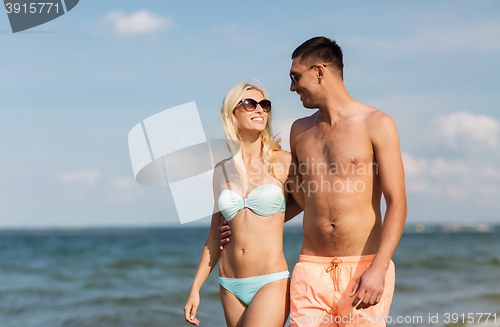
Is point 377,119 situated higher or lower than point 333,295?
higher

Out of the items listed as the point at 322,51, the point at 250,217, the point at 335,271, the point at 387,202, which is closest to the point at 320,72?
the point at 322,51

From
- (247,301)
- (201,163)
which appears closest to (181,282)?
(201,163)

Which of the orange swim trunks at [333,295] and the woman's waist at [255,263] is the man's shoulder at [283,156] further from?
the orange swim trunks at [333,295]

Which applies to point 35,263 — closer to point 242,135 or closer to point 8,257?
point 8,257

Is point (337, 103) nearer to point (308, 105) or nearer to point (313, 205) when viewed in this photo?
point (308, 105)

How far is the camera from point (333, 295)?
3227mm

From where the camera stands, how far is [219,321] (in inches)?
357

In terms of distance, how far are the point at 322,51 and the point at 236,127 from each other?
1051mm

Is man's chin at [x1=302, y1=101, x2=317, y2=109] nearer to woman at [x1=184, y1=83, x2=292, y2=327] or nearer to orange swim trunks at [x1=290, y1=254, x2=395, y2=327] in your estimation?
woman at [x1=184, y1=83, x2=292, y2=327]

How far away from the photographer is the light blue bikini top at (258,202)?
3633mm

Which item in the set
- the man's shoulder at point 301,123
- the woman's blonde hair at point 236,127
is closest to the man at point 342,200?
the man's shoulder at point 301,123

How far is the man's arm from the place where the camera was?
290 cm

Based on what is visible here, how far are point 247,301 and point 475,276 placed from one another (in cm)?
1448

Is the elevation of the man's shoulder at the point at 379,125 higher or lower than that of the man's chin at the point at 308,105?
lower
